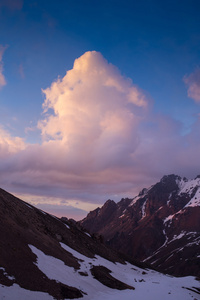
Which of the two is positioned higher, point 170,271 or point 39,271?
A: point 39,271

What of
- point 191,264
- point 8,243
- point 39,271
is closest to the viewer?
point 39,271

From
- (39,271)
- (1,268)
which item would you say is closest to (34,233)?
(39,271)

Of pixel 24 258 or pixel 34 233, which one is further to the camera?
pixel 34 233

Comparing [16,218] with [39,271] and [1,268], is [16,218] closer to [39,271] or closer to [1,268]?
[39,271]

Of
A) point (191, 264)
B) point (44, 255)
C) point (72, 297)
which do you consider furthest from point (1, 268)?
point (191, 264)

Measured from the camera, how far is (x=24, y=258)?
97.9 ft

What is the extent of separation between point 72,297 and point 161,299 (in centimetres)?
1198

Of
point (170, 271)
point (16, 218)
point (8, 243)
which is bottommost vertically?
point (170, 271)

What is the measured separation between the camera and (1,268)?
78.1 ft

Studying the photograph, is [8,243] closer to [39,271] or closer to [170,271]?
[39,271]

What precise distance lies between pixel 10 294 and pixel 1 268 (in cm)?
454

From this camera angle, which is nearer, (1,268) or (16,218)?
(1,268)

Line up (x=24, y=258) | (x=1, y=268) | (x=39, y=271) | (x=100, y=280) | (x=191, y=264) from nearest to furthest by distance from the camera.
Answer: (x=1, y=268), (x=39, y=271), (x=24, y=258), (x=100, y=280), (x=191, y=264)

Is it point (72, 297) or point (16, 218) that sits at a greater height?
point (16, 218)
